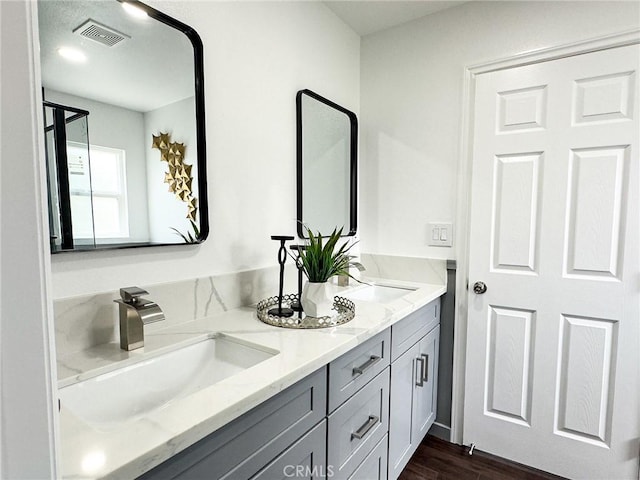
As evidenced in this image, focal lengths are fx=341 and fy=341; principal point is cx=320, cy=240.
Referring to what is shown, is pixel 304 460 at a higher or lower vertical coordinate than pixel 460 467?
higher

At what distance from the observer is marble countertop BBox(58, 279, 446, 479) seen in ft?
1.79

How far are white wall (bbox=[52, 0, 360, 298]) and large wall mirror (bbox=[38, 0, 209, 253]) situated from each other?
0.20 ft

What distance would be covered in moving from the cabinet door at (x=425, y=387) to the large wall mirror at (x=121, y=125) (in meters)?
1.23

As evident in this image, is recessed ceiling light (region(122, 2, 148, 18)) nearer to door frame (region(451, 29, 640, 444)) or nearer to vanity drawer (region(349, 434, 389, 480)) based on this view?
door frame (region(451, 29, 640, 444))

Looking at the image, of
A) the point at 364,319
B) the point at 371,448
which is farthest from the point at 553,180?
the point at 371,448

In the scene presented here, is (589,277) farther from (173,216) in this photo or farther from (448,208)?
(173,216)

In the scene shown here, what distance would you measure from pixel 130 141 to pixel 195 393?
0.77 m

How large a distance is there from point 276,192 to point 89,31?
0.86 meters

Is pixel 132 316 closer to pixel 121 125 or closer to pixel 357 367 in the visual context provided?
pixel 121 125

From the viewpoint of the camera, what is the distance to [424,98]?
1.97 metres

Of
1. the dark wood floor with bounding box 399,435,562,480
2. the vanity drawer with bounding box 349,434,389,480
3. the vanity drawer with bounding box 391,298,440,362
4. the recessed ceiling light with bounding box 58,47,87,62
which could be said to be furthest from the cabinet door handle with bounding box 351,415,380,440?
the recessed ceiling light with bounding box 58,47,87,62

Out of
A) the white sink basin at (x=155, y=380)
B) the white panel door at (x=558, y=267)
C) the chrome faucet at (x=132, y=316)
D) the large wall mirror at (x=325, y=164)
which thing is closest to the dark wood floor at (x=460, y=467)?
the white panel door at (x=558, y=267)

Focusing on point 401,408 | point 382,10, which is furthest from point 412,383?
point 382,10

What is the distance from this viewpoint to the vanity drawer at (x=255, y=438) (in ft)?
2.12
